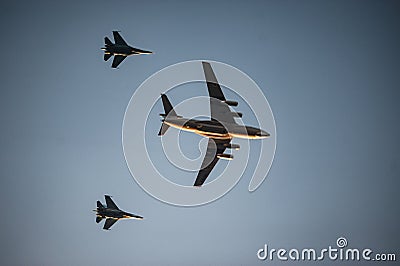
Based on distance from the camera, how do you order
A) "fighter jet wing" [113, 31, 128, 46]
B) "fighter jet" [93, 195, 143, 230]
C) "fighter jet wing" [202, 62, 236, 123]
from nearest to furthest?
"fighter jet wing" [202, 62, 236, 123] → "fighter jet wing" [113, 31, 128, 46] → "fighter jet" [93, 195, 143, 230]

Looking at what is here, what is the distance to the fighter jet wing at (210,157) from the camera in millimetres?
10758

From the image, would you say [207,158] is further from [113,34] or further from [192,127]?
[113,34]

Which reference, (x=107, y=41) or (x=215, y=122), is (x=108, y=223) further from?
(x=107, y=41)

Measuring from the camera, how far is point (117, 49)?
34.6 feet

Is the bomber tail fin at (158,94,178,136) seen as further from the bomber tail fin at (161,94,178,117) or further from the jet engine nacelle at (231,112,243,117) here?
the jet engine nacelle at (231,112,243,117)

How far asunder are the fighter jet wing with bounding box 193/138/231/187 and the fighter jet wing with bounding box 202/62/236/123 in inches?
22.0

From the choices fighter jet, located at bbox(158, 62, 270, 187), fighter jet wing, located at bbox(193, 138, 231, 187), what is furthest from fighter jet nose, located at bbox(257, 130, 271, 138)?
fighter jet wing, located at bbox(193, 138, 231, 187)

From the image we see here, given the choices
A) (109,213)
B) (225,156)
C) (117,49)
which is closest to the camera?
(117,49)

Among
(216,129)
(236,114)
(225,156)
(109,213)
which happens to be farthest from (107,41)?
(109,213)

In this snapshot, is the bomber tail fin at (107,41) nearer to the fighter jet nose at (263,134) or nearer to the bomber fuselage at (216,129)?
the bomber fuselage at (216,129)

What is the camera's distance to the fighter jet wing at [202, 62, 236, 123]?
10.4 metres

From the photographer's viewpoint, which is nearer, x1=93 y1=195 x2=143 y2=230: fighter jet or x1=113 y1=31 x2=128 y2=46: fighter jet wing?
x1=113 y1=31 x2=128 y2=46: fighter jet wing

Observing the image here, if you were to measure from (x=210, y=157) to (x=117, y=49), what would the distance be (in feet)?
9.89

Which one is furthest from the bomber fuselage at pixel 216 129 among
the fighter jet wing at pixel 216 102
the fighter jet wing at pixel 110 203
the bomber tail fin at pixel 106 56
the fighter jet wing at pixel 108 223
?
the fighter jet wing at pixel 108 223
